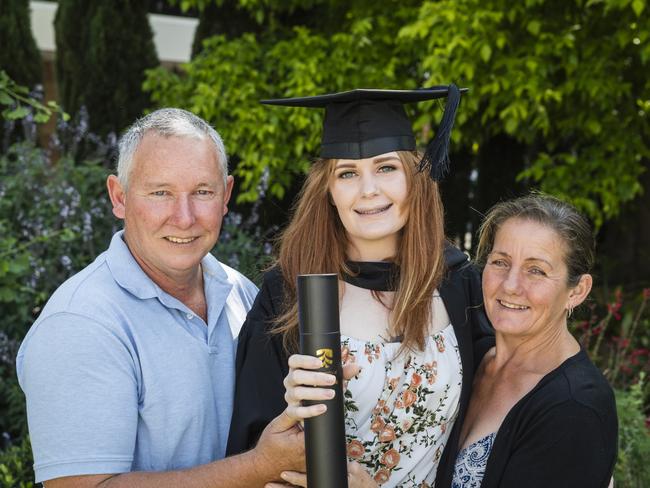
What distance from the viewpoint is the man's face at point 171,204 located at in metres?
2.32

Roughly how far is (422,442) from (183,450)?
Answer: 72 cm

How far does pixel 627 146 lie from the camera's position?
553 cm

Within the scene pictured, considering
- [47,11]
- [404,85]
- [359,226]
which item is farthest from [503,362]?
[47,11]

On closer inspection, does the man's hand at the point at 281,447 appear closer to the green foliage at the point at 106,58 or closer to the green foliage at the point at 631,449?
the green foliage at the point at 631,449

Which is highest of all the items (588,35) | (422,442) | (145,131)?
(588,35)

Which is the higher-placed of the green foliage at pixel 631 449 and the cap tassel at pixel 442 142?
the cap tassel at pixel 442 142

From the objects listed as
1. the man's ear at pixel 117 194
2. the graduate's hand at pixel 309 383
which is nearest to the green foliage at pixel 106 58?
the man's ear at pixel 117 194

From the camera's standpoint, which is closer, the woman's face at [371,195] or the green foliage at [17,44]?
the woman's face at [371,195]

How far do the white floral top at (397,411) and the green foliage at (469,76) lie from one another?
2908 millimetres

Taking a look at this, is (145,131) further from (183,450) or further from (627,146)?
(627,146)

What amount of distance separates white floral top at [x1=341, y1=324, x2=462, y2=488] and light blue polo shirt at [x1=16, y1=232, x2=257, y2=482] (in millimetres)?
390

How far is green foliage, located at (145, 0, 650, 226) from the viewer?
5.05m

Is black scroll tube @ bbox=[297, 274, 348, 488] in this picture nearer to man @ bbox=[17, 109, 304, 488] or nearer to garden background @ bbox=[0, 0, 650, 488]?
man @ bbox=[17, 109, 304, 488]

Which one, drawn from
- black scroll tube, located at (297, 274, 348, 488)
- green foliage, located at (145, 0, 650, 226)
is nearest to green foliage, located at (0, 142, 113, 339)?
green foliage, located at (145, 0, 650, 226)
